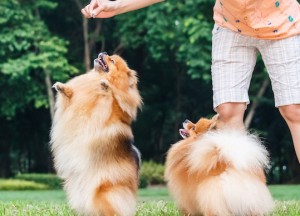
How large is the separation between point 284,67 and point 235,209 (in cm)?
106

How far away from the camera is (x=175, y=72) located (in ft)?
73.4

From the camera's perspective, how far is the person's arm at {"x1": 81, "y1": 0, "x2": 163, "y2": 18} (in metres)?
4.33

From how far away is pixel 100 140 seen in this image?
4598 millimetres

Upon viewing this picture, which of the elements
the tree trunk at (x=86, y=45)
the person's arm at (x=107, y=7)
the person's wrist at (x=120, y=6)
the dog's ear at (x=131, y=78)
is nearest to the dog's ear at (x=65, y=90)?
the dog's ear at (x=131, y=78)

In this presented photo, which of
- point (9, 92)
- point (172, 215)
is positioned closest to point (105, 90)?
point (172, 215)

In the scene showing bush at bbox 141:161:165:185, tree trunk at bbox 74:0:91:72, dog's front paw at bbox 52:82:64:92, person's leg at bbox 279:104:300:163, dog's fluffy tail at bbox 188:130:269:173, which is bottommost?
bush at bbox 141:161:165:185

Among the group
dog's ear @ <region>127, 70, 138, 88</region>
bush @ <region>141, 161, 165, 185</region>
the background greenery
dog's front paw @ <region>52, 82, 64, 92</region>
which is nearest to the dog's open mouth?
dog's ear @ <region>127, 70, 138, 88</region>

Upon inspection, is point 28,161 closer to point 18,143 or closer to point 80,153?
point 18,143

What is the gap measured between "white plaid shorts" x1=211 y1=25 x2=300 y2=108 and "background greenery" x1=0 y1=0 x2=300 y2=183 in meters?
8.85

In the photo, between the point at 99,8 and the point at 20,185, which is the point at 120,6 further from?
the point at 20,185

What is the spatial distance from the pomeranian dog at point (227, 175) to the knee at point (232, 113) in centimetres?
11

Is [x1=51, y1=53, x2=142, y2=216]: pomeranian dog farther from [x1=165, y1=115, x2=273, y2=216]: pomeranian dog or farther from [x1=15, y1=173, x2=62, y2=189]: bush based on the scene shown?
[x1=15, y1=173, x2=62, y2=189]: bush

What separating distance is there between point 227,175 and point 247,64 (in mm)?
827

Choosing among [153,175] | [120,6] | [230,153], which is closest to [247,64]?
[230,153]
